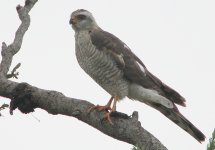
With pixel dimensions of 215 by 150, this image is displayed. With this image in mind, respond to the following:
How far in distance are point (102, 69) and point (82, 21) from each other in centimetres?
122

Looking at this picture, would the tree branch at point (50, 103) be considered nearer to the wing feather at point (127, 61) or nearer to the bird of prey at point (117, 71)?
the bird of prey at point (117, 71)

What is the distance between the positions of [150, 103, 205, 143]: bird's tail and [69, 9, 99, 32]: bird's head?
5.74ft

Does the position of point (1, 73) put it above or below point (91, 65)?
below

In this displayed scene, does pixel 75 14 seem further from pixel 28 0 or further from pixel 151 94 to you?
pixel 28 0

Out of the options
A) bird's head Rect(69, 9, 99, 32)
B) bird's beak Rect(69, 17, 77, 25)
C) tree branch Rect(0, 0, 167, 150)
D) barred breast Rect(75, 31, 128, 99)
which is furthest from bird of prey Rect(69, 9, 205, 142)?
tree branch Rect(0, 0, 167, 150)

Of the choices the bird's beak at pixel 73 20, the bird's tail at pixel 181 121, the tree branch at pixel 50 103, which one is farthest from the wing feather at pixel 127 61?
the tree branch at pixel 50 103

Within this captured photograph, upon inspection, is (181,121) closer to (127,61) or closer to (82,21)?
(127,61)

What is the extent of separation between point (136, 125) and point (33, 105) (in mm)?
1046

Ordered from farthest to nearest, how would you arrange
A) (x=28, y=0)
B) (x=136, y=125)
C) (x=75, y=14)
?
1. (x=75, y=14)
2. (x=28, y=0)
3. (x=136, y=125)

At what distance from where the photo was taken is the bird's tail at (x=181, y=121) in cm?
466

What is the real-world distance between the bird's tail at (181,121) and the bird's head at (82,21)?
1.75 m

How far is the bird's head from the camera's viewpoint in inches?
262

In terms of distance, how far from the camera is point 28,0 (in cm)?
438

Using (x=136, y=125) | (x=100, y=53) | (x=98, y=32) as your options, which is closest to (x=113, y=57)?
(x=100, y=53)
